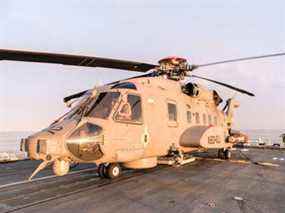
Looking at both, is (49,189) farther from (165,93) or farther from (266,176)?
(266,176)

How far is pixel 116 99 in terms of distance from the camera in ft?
26.3

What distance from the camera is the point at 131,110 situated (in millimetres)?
8359

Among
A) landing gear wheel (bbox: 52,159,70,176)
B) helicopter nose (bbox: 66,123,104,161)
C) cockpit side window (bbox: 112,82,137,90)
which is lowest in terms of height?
landing gear wheel (bbox: 52,159,70,176)

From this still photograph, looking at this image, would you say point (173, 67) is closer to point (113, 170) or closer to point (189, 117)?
point (189, 117)

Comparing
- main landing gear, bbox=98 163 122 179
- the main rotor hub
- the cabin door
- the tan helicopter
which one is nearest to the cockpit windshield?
the tan helicopter

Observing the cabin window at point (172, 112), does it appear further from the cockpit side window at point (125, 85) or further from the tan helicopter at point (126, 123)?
the cockpit side window at point (125, 85)

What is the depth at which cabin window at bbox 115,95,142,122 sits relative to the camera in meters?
7.98

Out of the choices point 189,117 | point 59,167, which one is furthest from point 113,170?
point 189,117

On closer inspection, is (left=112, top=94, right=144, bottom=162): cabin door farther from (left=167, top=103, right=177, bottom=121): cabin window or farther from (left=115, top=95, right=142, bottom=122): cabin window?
(left=167, top=103, right=177, bottom=121): cabin window

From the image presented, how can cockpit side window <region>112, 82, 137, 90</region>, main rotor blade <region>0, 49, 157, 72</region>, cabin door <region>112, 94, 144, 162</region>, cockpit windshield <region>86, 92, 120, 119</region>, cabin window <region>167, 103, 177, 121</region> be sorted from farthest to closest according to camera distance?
cabin window <region>167, 103, 177, 121</region> → cockpit side window <region>112, 82, 137, 90</region> → cabin door <region>112, 94, 144, 162</region> → cockpit windshield <region>86, 92, 120, 119</region> → main rotor blade <region>0, 49, 157, 72</region>

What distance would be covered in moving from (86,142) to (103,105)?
1.39 m

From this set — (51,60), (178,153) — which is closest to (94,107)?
(51,60)

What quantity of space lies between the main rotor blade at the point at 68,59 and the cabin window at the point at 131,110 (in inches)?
59.9

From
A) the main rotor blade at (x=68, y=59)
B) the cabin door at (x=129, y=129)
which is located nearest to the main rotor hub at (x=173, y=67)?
the main rotor blade at (x=68, y=59)
